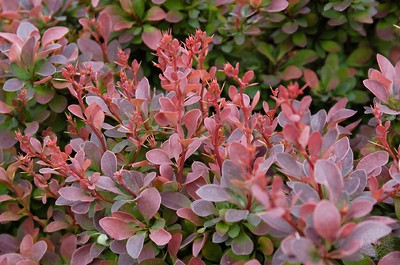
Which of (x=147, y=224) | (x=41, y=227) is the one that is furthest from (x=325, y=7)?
(x=41, y=227)

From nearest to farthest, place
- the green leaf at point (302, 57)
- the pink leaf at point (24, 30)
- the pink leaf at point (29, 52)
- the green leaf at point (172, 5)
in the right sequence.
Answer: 1. the pink leaf at point (29, 52)
2. the pink leaf at point (24, 30)
3. the green leaf at point (172, 5)
4. the green leaf at point (302, 57)

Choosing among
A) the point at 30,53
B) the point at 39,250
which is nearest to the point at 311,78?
the point at 30,53

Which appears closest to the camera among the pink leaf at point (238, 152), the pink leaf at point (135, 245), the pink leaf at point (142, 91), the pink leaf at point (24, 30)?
the pink leaf at point (238, 152)

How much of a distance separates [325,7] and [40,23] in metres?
1.03

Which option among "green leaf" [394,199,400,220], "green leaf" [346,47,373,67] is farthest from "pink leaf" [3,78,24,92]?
"green leaf" [346,47,373,67]

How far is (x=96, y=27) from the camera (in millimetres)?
1774

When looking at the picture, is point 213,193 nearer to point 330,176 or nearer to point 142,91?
point 330,176

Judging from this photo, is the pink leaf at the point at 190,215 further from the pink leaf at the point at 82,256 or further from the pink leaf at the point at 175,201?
the pink leaf at the point at 82,256

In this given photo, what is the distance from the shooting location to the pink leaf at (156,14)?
1.81 metres

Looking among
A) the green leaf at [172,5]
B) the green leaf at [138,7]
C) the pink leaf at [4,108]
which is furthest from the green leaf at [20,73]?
the green leaf at [172,5]

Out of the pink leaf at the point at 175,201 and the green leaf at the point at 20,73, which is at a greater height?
the green leaf at the point at 20,73

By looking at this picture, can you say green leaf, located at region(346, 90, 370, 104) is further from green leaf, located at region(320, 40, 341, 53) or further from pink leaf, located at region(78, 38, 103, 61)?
pink leaf, located at region(78, 38, 103, 61)

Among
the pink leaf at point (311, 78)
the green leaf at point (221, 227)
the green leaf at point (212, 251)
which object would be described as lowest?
the pink leaf at point (311, 78)

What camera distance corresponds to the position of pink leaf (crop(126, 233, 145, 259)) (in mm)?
1145
